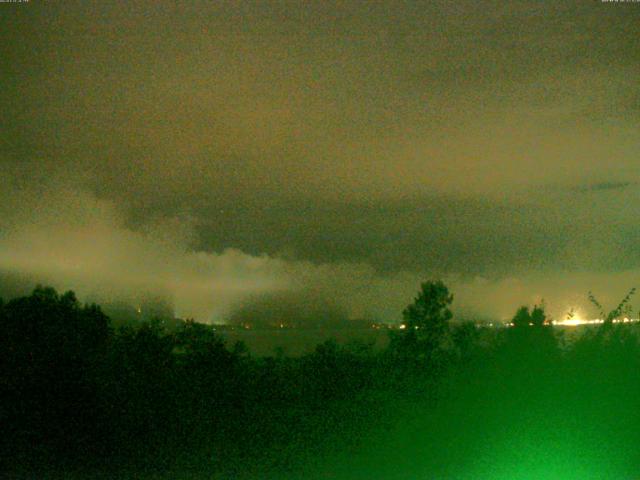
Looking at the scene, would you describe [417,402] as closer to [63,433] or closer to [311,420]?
[311,420]

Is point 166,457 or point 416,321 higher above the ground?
point 416,321

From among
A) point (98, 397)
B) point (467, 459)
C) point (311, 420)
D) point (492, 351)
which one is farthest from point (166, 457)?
point (492, 351)

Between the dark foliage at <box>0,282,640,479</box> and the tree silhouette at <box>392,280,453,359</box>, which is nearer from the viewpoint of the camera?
the dark foliage at <box>0,282,640,479</box>

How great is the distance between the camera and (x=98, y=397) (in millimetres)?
12242

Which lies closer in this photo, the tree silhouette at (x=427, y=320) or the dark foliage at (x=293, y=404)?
the dark foliage at (x=293, y=404)

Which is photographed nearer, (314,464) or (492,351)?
(314,464)

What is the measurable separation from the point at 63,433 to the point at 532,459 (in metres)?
7.12

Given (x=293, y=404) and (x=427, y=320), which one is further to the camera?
(x=427, y=320)

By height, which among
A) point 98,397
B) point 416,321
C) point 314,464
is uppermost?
point 416,321

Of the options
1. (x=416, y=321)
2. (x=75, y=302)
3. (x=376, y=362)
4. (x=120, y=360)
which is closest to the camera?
(x=120, y=360)

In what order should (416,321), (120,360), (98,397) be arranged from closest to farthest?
(98,397), (120,360), (416,321)

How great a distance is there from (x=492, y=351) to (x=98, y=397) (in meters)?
7.94

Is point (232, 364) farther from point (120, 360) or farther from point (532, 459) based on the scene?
point (532, 459)

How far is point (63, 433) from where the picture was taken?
1183 centimetres
